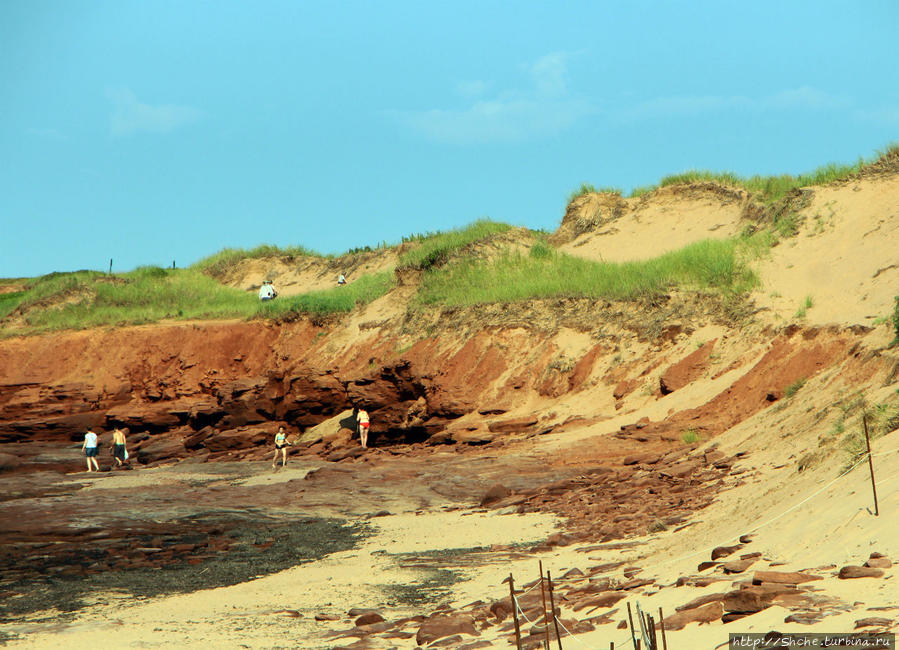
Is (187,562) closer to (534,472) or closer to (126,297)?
(534,472)

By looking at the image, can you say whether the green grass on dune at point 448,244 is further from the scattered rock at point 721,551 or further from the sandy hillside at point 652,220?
the scattered rock at point 721,551

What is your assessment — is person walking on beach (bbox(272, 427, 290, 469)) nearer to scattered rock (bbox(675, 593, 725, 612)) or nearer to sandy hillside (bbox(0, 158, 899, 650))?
sandy hillside (bbox(0, 158, 899, 650))

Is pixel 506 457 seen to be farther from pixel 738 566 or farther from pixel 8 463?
pixel 8 463


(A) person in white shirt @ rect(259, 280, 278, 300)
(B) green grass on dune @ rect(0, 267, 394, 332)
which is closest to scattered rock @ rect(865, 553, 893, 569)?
(B) green grass on dune @ rect(0, 267, 394, 332)

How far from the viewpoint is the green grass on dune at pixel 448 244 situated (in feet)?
116

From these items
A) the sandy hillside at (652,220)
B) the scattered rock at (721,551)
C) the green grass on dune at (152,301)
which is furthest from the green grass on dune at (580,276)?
the scattered rock at (721,551)

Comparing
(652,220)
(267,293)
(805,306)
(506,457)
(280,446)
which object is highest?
(267,293)

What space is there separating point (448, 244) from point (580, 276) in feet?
24.3

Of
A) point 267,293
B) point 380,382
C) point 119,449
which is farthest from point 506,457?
point 267,293

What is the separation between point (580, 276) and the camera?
1169 inches

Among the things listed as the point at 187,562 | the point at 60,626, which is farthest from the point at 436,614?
the point at 187,562

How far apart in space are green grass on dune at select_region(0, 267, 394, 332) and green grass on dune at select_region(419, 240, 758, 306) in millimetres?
5035

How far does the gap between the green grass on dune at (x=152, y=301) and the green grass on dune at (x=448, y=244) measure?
6.22 ft

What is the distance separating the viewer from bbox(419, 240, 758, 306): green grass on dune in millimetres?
26219
